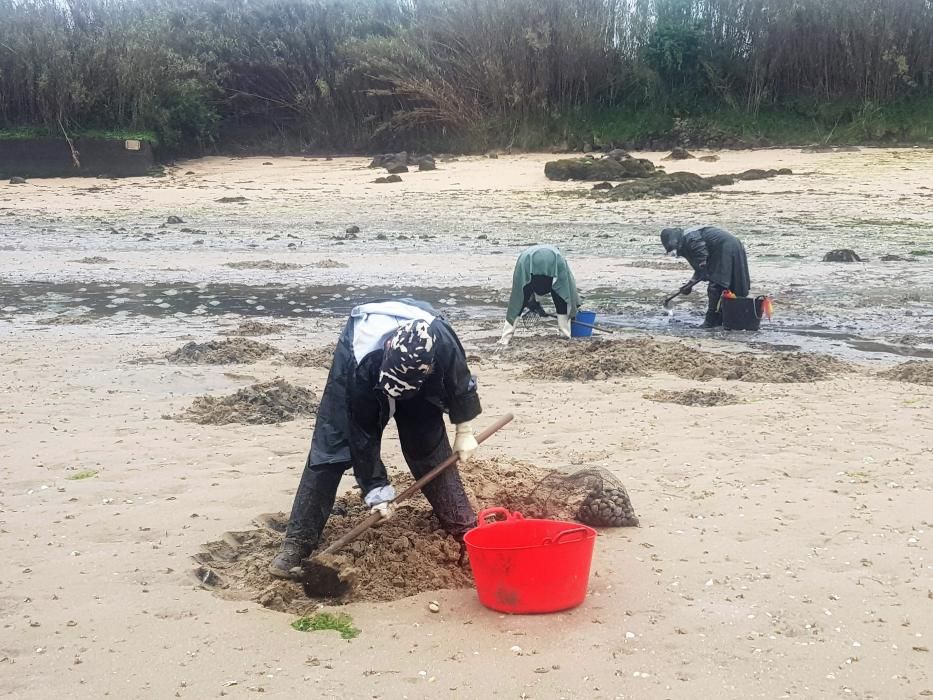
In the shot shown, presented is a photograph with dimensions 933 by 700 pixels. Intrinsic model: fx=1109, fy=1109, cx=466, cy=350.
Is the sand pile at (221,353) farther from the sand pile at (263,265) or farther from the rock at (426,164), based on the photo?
the rock at (426,164)

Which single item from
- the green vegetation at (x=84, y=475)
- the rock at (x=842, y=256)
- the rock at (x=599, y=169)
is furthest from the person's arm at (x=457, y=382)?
the rock at (x=599, y=169)

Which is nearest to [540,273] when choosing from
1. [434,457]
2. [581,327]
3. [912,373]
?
[581,327]

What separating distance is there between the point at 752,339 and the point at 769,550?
5508 millimetres

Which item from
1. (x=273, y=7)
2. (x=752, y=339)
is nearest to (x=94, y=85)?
(x=273, y=7)

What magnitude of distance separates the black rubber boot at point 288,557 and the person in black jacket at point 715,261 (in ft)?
22.0

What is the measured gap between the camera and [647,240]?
14.5 meters

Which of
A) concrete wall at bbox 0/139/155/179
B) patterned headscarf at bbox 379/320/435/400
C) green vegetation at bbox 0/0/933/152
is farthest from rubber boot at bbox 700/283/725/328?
concrete wall at bbox 0/139/155/179

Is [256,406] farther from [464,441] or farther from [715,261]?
[715,261]

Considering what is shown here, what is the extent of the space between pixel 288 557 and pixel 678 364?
460cm

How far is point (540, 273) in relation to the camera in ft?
31.5

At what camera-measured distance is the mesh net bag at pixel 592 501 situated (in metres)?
4.88

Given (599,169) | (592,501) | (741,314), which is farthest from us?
(599,169)

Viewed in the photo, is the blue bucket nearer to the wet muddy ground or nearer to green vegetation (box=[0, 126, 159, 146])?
the wet muddy ground

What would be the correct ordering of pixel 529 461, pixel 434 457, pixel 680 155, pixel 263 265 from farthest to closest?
pixel 680 155
pixel 263 265
pixel 529 461
pixel 434 457
